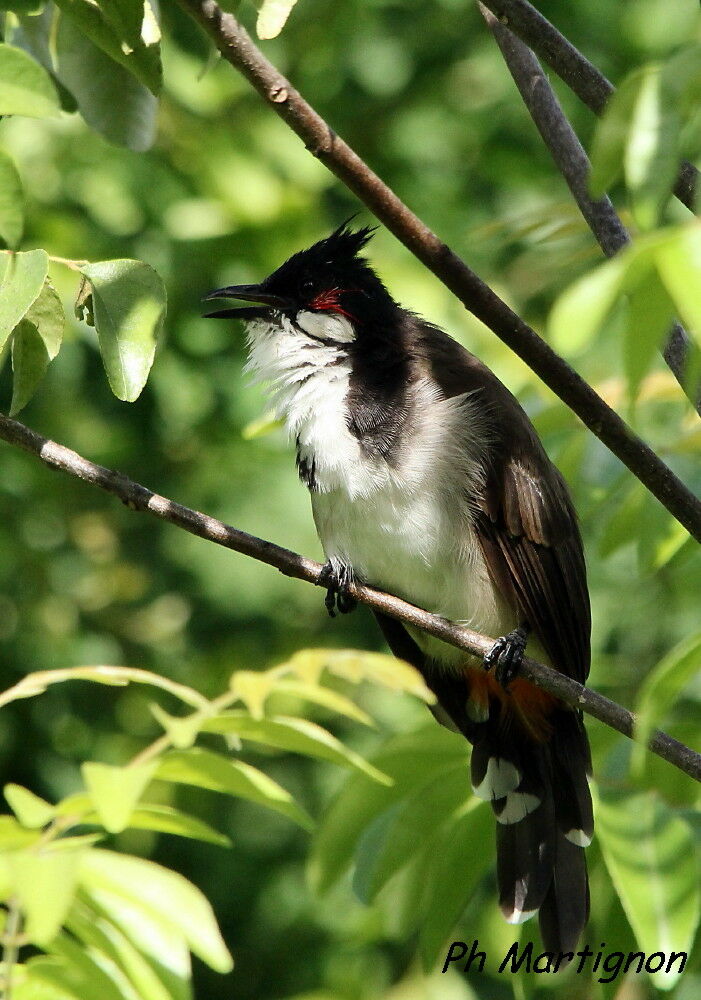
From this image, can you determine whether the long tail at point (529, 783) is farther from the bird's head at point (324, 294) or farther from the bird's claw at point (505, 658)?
the bird's head at point (324, 294)

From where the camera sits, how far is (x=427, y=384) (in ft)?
9.84

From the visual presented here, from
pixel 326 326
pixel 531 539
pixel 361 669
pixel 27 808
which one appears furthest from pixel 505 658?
pixel 27 808

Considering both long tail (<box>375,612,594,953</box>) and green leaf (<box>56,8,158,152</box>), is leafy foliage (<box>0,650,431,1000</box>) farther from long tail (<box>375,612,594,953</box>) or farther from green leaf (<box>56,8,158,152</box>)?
green leaf (<box>56,8,158,152</box>)

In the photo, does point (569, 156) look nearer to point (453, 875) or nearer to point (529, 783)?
point (453, 875)

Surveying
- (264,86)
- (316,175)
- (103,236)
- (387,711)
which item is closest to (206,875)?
(387,711)

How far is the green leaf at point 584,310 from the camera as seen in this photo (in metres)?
1.09

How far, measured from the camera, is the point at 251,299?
3.23 meters

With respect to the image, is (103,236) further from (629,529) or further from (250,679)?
(250,679)

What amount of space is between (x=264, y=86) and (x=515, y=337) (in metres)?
0.55

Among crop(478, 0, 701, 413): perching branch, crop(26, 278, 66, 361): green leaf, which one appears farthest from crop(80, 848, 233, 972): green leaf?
crop(478, 0, 701, 413): perching branch

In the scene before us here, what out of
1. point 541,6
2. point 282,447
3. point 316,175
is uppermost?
point 541,6

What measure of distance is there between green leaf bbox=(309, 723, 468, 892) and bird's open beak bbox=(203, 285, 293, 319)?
1.28 m

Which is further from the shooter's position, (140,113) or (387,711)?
(387,711)

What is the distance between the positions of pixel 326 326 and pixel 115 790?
1.89 m
